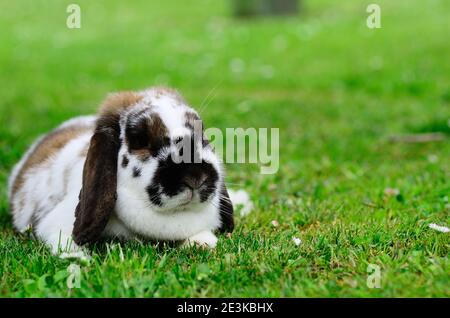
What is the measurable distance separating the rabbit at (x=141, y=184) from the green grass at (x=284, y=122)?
128mm

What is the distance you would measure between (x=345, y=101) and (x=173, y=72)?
3079 mm

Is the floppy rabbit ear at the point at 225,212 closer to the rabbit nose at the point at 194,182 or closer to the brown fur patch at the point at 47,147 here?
the rabbit nose at the point at 194,182

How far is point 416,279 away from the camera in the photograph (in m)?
3.25

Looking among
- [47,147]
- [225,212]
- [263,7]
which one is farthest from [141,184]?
[263,7]

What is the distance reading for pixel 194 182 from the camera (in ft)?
11.4

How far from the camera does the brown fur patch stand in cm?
472

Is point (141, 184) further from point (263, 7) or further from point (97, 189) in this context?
point (263, 7)

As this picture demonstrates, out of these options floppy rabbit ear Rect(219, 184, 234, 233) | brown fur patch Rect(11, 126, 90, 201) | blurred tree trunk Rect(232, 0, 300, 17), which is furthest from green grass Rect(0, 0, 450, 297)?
blurred tree trunk Rect(232, 0, 300, 17)

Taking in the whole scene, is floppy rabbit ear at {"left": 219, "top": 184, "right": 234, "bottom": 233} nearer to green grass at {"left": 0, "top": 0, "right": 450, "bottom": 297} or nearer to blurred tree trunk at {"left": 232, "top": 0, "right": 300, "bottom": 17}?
green grass at {"left": 0, "top": 0, "right": 450, "bottom": 297}

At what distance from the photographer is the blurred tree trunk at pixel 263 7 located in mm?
18328

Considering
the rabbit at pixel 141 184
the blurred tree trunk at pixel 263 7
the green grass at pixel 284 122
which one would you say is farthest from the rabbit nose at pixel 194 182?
the blurred tree trunk at pixel 263 7

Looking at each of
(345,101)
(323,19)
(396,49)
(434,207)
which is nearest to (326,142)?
(345,101)
